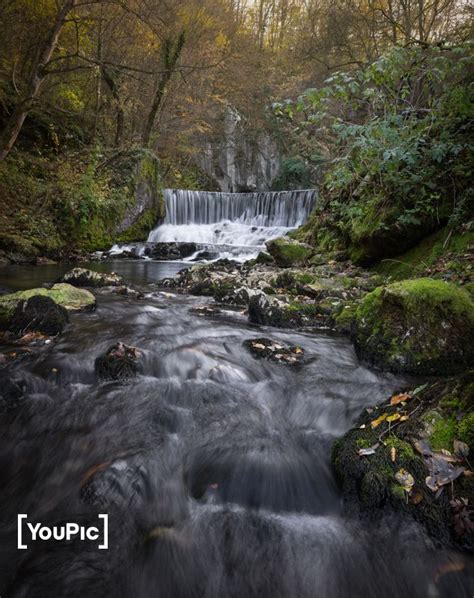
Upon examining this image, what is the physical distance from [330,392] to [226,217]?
53.5 ft

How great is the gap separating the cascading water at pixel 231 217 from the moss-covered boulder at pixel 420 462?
42.1 feet

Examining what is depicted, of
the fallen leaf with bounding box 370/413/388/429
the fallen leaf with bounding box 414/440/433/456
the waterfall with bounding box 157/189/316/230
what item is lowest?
the fallen leaf with bounding box 370/413/388/429

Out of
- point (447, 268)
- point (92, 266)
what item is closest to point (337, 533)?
point (447, 268)

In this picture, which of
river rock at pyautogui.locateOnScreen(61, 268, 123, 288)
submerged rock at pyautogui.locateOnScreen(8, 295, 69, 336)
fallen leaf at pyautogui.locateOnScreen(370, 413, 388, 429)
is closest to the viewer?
fallen leaf at pyautogui.locateOnScreen(370, 413, 388, 429)

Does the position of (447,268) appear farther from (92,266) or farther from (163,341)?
(92,266)

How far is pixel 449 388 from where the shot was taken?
2.23 m

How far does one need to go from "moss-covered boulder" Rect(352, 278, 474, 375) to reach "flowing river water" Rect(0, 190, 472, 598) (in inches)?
9.3

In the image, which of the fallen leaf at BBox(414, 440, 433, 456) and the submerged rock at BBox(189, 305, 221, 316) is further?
the submerged rock at BBox(189, 305, 221, 316)

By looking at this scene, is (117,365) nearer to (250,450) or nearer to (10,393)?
(10,393)

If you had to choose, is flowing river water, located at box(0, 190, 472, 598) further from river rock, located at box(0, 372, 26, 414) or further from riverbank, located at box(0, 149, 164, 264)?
riverbank, located at box(0, 149, 164, 264)

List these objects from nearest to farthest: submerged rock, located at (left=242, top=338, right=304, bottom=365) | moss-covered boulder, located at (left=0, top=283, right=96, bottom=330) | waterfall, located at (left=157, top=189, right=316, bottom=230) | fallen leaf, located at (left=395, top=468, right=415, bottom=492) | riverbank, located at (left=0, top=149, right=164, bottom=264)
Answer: fallen leaf, located at (left=395, top=468, right=415, bottom=492)
submerged rock, located at (left=242, top=338, right=304, bottom=365)
moss-covered boulder, located at (left=0, top=283, right=96, bottom=330)
riverbank, located at (left=0, top=149, right=164, bottom=264)
waterfall, located at (left=157, top=189, right=316, bottom=230)

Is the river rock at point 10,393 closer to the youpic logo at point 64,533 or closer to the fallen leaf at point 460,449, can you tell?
the youpic logo at point 64,533

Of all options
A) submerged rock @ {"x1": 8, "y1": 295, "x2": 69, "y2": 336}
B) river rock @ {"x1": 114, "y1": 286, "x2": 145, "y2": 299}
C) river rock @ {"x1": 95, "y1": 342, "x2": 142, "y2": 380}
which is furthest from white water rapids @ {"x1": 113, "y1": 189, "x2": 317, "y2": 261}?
river rock @ {"x1": 95, "y1": 342, "x2": 142, "y2": 380}

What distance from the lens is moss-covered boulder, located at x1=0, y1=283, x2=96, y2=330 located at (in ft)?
14.0
